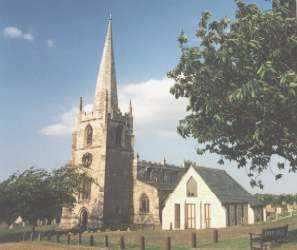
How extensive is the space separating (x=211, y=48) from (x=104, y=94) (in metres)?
43.9

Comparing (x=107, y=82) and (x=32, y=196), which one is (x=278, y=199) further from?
Answer: (x=32, y=196)

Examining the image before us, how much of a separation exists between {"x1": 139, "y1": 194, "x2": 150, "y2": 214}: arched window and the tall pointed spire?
47.2 feet

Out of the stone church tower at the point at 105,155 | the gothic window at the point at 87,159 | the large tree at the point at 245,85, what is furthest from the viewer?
the gothic window at the point at 87,159

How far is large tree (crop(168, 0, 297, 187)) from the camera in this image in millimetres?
15812

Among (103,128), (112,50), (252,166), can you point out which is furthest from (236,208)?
(112,50)

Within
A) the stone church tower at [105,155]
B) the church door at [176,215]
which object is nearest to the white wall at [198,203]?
the church door at [176,215]

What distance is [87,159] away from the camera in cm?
6034

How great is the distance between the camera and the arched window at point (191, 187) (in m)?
48.4

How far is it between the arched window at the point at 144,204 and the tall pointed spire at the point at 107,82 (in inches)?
566

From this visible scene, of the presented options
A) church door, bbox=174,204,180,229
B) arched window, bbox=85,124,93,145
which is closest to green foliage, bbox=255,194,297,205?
church door, bbox=174,204,180,229

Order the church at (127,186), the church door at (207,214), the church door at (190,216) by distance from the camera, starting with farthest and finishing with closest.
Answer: the church at (127,186)
the church door at (190,216)
the church door at (207,214)

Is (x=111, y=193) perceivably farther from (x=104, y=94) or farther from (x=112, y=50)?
(x=112, y=50)

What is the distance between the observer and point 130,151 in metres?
62.8

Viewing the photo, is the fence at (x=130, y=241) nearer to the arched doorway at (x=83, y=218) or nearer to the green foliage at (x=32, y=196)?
the green foliage at (x=32, y=196)
